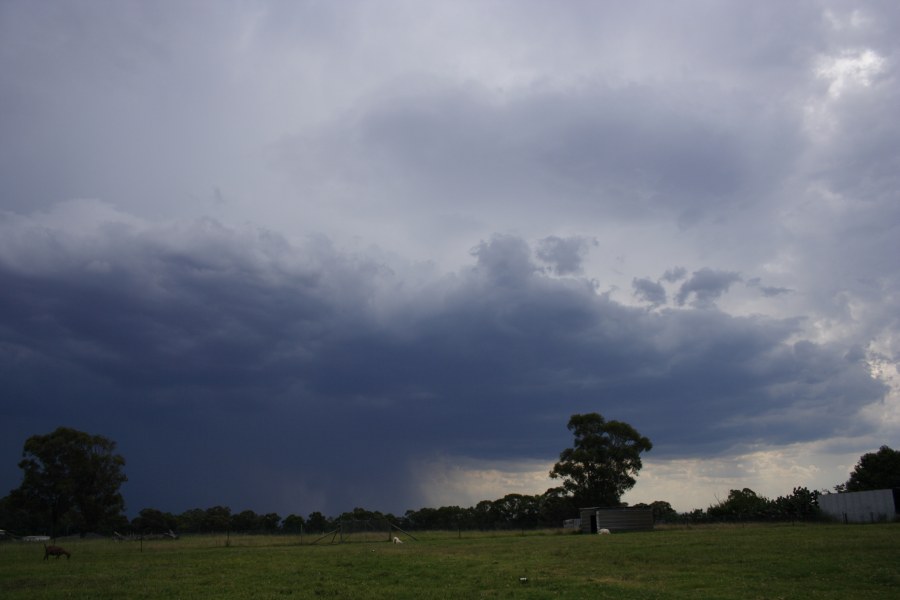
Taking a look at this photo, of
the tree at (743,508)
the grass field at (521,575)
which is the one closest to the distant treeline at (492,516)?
the tree at (743,508)

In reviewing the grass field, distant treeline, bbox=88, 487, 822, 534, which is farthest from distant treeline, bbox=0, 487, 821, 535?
the grass field

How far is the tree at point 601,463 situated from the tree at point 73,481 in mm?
63513

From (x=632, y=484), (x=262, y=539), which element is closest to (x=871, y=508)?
(x=632, y=484)

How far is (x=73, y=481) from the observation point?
85.5 m

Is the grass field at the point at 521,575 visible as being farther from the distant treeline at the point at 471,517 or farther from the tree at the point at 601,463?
the tree at the point at 601,463

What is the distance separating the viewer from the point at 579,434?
4104 inches

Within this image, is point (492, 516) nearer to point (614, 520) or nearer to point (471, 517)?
point (471, 517)

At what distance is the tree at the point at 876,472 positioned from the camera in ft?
291

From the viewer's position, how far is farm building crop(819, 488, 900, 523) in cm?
6075

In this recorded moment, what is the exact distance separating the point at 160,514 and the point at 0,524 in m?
31.3

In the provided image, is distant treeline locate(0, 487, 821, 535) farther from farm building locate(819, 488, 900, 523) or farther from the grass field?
the grass field

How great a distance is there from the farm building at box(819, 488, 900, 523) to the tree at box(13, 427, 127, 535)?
87.4 metres

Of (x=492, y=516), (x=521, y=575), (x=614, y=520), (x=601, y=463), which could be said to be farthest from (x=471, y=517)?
(x=521, y=575)

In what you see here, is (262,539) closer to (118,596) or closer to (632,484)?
(118,596)
